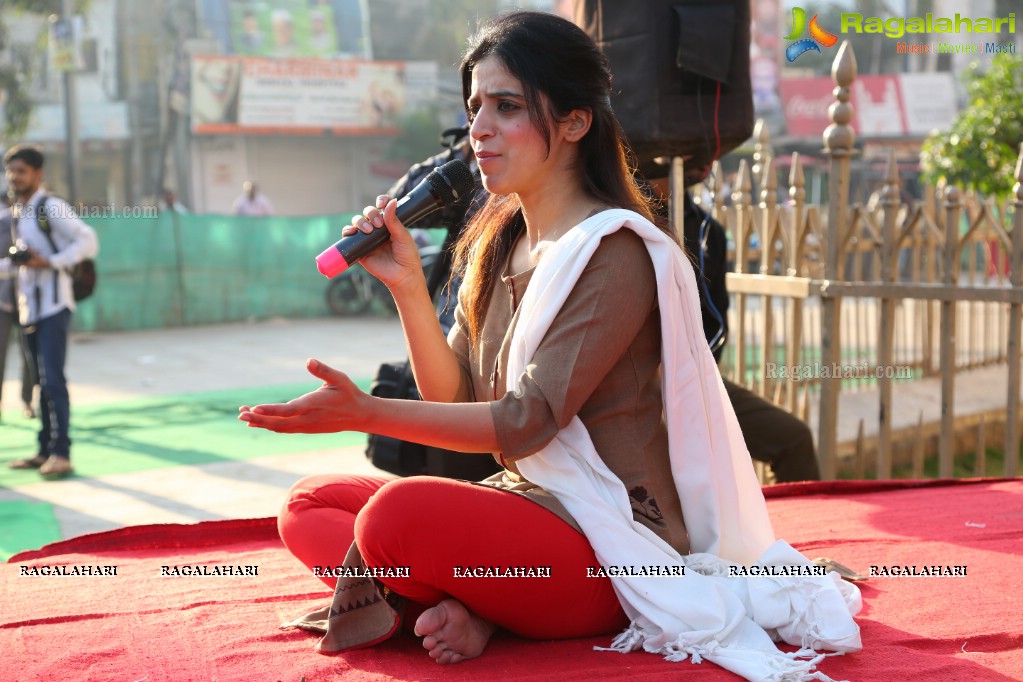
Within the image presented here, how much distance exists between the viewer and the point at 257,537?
3.55m

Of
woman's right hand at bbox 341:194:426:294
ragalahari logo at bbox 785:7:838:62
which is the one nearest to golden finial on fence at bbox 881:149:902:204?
ragalahari logo at bbox 785:7:838:62

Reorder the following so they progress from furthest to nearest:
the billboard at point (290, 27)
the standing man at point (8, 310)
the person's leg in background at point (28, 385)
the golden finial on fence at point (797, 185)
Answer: the billboard at point (290, 27)
the person's leg in background at point (28, 385)
the standing man at point (8, 310)
the golden finial on fence at point (797, 185)

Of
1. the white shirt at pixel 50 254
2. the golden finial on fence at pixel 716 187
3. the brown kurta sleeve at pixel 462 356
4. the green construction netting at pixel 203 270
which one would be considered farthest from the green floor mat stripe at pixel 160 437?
the green construction netting at pixel 203 270

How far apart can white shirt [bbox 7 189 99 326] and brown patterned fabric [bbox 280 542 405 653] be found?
4.83 metres

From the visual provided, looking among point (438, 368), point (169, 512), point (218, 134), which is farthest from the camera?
point (218, 134)

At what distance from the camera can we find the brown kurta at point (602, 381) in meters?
2.24

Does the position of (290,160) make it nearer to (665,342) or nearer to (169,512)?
(169,512)

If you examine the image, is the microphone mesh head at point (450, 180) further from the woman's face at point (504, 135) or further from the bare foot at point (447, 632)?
the bare foot at point (447, 632)

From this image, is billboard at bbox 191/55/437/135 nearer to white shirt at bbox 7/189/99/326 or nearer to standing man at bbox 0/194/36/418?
standing man at bbox 0/194/36/418

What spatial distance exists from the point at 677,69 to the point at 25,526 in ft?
11.9

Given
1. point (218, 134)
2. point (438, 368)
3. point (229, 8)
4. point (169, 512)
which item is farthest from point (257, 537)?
point (229, 8)

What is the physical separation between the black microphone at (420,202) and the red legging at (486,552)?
0.51 meters

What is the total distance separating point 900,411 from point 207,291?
404 inches

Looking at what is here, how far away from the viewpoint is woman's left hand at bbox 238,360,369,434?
200cm
